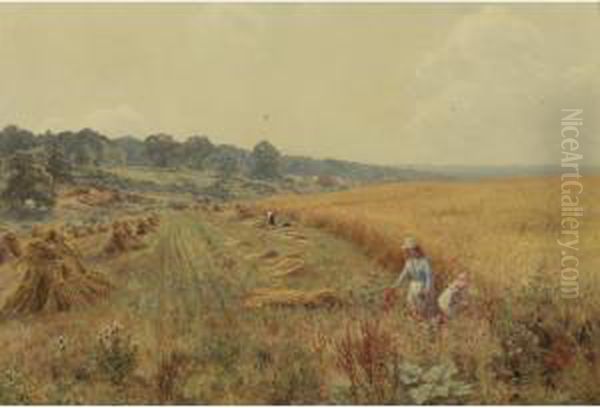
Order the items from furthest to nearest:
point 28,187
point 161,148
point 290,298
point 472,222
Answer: point 472,222
point 161,148
point 28,187
point 290,298

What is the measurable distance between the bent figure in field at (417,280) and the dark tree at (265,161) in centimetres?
177

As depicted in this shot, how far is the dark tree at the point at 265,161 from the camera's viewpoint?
1010 cm

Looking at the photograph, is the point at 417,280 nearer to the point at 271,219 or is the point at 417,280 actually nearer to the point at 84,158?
the point at 271,219

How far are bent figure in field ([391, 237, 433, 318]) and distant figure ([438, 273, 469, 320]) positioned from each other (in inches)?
5.3

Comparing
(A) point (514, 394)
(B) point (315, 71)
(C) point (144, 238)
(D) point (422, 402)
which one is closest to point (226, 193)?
(C) point (144, 238)

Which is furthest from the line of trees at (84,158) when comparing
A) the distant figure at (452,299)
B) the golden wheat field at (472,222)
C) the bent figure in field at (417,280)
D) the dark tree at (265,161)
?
the distant figure at (452,299)

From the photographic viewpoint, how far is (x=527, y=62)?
10.0 metres

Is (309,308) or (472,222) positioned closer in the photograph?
(309,308)

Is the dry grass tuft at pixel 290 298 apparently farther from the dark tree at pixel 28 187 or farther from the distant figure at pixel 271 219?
the dark tree at pixel 28 187

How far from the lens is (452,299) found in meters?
9.41

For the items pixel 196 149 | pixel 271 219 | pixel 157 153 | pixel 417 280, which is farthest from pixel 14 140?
pixel 417 280

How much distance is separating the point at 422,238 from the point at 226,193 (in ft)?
7.70

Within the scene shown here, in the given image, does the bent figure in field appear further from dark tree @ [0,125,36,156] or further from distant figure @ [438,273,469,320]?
dark tree @ [0,125,36,156]

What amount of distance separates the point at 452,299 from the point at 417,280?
43 cm
